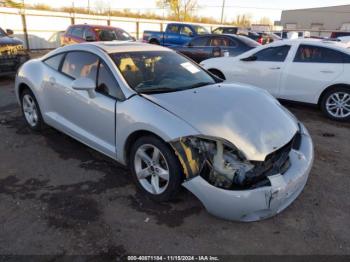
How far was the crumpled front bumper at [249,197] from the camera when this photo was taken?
2674 millimetres

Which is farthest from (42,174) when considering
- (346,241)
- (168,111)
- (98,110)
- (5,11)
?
(5,11)

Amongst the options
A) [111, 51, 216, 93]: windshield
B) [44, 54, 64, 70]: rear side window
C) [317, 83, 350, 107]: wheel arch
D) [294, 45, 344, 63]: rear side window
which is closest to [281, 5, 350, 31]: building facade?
[294, 45, 344, 63]: rear side window

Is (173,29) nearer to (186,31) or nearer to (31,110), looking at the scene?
(186,31)

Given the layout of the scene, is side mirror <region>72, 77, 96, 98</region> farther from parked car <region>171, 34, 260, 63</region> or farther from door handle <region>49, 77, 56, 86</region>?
parked car <region>171, 34, 260, 63</region>

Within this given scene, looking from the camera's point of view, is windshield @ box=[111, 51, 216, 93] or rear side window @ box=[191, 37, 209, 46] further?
rear side window @ box=[191, 37, 209, 46]

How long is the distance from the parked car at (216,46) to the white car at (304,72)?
260 centimetres

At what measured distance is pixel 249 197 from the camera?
2.66 metres

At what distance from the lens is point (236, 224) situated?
9.74ft

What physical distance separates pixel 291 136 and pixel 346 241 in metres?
1.07

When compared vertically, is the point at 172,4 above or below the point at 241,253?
above

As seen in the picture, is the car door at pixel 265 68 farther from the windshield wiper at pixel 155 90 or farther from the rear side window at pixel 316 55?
the windshield wiper at pixel 155 90

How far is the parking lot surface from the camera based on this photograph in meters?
2.69

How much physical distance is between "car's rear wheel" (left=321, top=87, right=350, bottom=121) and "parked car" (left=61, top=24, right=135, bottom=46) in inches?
377

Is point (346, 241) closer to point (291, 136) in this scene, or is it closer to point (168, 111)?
point (291, 136)
